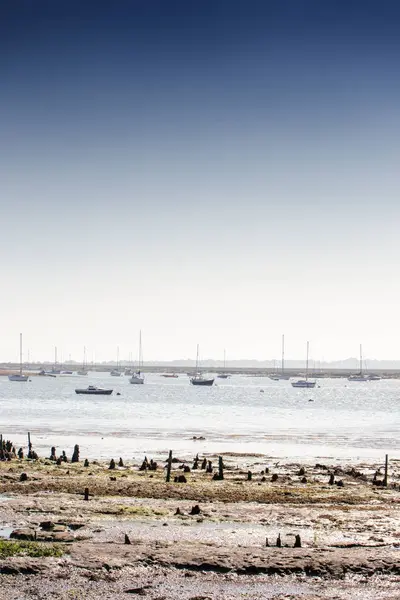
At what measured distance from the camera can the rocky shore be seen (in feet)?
74.2

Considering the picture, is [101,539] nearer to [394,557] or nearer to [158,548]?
[158,548]

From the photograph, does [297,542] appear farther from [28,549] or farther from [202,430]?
[202,430]

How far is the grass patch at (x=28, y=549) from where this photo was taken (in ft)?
80.5

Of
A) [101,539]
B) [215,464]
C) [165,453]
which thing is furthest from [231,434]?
[101,539]

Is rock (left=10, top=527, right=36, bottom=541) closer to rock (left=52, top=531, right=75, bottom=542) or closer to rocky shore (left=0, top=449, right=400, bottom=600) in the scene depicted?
rocky shore (left=0, top=449, right=400, bottom=600)

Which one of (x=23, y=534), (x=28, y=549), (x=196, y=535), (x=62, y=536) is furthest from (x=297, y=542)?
(x=23, y=534)

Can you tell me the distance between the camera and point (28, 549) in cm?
2498

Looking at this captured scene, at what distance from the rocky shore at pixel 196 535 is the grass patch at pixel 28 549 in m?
0.06

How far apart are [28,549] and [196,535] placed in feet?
20.8

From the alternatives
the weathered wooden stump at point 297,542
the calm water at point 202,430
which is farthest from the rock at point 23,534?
the calm water at point 202,430

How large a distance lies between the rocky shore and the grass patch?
62 mm

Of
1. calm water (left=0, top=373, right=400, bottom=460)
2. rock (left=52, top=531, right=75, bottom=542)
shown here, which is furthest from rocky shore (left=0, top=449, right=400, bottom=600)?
calm water (left=0, top=373, right=400, bottom=460)

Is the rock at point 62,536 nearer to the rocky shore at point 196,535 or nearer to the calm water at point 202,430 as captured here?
the rocky shore at point 196,535

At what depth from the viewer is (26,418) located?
9431 cm
